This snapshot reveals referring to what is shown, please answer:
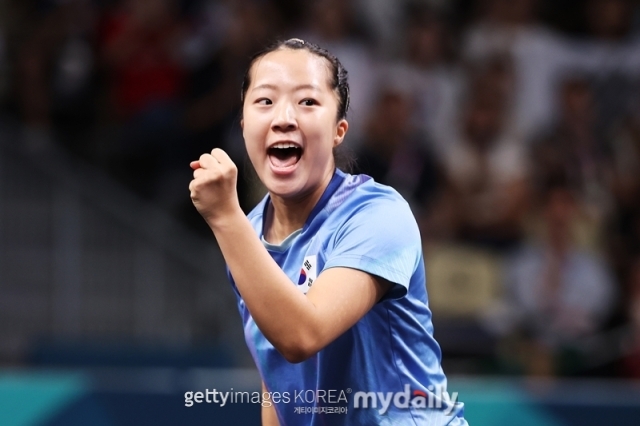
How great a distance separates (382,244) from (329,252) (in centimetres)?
17

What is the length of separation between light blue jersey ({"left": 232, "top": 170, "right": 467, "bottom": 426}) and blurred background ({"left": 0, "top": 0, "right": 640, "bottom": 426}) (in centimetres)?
329

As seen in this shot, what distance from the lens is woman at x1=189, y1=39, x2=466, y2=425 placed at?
2.22 m

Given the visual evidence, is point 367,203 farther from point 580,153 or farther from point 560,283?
point 580,153

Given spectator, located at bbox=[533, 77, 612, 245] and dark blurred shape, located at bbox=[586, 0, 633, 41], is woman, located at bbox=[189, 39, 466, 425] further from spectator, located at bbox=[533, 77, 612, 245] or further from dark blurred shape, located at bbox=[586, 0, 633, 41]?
dark blurred shape, located at bbox=[586, 0, 633, 41]

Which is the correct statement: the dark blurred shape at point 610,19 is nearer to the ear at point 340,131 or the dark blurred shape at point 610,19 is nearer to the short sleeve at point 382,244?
the ear at point 340,131

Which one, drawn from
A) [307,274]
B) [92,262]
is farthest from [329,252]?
[92,262]

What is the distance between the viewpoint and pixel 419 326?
2.46m

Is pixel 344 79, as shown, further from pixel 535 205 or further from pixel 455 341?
pixel 535 205

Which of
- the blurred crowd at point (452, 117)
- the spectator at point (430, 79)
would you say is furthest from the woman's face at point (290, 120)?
the spectator at point (430, 79)

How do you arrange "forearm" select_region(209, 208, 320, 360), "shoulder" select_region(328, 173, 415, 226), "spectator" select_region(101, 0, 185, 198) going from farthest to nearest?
"spectator" select_region(101, 0, 185, 198)
"shoulder" select_region(328, 173, 415, 226)
"forearm" select_region(209, 208, 320, 360)

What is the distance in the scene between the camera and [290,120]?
2434mm

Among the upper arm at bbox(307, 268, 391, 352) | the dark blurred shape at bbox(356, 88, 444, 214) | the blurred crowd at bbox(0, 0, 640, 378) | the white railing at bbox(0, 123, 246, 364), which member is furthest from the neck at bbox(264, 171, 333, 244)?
the white railing at bbox(0, 123, 246, 364)

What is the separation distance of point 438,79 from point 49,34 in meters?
2.66

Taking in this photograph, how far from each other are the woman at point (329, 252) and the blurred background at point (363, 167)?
127 inches
